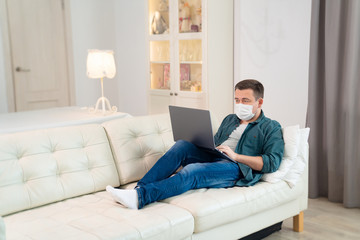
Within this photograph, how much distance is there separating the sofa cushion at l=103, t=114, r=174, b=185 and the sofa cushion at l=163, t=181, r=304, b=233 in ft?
1.39

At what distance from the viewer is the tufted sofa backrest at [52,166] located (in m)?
2.30

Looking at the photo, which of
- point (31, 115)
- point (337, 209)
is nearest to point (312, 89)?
point (337, 209)

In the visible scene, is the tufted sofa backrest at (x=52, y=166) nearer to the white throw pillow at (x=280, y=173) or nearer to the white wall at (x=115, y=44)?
the white throw pillow at (x=280, y=173)

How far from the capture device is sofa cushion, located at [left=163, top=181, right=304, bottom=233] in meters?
2.26

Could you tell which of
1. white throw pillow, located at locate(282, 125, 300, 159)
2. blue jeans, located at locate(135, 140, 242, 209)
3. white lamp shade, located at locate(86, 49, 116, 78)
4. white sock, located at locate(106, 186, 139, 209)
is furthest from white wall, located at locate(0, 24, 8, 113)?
white throw pillow, located at locate(282, 125, 300, 159)

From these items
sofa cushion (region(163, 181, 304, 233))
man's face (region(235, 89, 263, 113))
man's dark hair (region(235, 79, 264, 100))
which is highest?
man's dark hair (region(235, 79, 264, 100))

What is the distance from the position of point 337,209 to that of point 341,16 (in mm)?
1477

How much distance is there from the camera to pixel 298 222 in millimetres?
2906

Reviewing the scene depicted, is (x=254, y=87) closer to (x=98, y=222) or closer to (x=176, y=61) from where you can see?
(x=98, y=222)

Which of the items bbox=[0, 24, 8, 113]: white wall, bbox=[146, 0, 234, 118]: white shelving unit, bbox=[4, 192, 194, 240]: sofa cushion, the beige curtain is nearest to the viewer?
bbox=[4, 192, 194, 240]: sofa cushion

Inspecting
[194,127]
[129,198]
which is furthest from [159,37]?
[129,198]

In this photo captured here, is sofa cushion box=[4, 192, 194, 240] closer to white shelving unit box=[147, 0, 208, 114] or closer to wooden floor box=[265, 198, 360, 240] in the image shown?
wooden floor box=[265, 198, 360, 240]

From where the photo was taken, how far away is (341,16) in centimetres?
329

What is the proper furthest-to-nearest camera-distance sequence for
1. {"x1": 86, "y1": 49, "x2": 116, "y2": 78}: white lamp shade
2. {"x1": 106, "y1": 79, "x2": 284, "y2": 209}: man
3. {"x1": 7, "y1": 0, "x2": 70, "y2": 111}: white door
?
{"x1": 7, "y1": 0, "x2": 70, "y2": 111}: white door < {"x1": 86, "y1": 49, "x2": 116, "y2": 78}: white lamp shade < {"x1": 106, "y1": 79, "x2": 284, "y2": 209}: man
